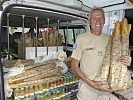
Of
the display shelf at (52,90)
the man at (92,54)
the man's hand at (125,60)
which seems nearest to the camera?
the man's hand at (125,60)

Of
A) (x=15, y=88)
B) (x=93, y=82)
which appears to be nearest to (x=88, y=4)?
(x=93, y=82)

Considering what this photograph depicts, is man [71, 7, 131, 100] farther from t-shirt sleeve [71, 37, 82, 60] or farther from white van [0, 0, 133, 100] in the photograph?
white van [0, 0, 133, 100]

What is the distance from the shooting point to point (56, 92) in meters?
2.07

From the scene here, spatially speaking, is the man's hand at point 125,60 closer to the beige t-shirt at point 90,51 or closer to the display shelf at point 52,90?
the beige t-shirt at point 90,51

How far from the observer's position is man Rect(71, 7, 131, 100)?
1938 mm

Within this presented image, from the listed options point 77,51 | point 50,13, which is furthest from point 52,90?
point 50,13

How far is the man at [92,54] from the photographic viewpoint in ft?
6.36

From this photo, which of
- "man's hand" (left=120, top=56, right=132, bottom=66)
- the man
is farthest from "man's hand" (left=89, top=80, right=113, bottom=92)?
"man's hand" (left=120, top=56, right=132, bottom=66)

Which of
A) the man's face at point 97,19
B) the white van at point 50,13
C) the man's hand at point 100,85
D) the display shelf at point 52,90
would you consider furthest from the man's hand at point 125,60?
the display shelf at point 52,90

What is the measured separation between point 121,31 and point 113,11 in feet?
1.89

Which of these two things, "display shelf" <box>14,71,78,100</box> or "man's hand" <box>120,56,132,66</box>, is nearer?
"man's hand" <box>120,56,132,66</box>

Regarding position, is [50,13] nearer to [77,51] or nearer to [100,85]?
[77,51]

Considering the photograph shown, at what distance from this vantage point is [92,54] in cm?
199

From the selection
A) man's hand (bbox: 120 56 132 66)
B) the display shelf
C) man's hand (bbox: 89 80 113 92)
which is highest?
man's hand (bbox: 120 56 132 66)
